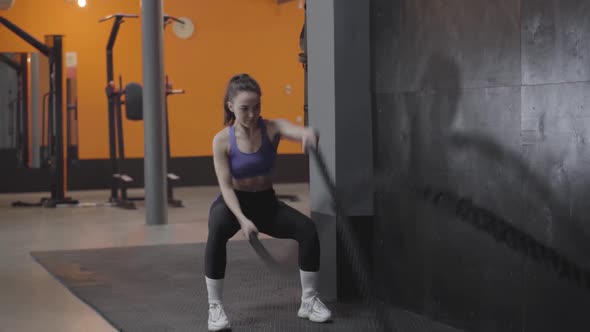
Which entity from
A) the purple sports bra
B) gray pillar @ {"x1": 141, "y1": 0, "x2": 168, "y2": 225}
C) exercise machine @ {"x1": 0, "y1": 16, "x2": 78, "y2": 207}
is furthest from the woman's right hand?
exercise machine @ {"x1": 0, "y1": 16, "x2": 78, "y2": 207}

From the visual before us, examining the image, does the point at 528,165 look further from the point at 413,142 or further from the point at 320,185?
the point at 320,185

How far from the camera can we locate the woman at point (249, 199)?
9.97 ft

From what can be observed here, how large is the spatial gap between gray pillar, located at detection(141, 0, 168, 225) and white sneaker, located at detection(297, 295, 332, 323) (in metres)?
3.51

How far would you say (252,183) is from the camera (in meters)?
3.12

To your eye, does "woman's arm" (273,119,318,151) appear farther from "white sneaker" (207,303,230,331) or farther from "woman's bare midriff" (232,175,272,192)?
"white sneaker" (207,303,230,331)

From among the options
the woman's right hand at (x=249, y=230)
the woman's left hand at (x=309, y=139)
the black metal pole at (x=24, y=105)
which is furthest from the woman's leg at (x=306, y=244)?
the black metal pole at (x=24, y=105)

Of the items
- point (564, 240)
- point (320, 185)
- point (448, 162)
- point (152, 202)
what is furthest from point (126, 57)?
point (564, 240)

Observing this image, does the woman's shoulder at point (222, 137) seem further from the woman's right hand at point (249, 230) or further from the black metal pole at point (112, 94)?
the black metal pole at point (112, 94)

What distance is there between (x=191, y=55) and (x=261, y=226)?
24.4ft

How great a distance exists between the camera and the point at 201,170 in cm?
1039

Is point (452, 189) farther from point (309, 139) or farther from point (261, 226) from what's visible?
point (261, 226)

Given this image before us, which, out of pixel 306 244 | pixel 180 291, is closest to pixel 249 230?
pixel 306 244

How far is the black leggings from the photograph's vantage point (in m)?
3.07

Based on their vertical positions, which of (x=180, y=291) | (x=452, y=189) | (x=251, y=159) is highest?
(x=251, y=159)
